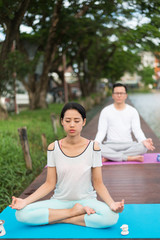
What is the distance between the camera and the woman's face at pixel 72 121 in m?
3.27

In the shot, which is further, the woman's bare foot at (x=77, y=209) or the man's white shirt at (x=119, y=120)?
the man's white shirt at (x=119, y=120)

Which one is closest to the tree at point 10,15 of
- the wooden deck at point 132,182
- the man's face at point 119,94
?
the man's face at point 119,94

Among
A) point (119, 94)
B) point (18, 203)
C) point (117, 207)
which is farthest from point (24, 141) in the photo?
point (117, 207)

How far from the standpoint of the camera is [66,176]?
3.42 meters

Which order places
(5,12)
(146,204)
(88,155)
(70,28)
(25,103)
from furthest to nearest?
(25,103) < (70,28) < (5,12) < (146,204) < (88,155)

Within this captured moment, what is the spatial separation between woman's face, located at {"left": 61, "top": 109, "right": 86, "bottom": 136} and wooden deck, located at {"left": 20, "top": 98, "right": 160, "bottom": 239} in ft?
5.01

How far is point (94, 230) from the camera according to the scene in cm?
345

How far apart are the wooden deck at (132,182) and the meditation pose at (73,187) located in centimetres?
101

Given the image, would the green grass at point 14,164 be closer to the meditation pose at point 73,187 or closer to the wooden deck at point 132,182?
the wooden deck at point 132,182

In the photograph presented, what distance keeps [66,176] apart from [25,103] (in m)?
21.4

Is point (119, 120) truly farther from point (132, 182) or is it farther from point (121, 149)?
point (132, 182)

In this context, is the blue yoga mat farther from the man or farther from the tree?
the tree

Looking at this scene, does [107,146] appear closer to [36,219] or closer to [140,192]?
[140,192]

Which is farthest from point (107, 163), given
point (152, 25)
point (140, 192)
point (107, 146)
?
Answer: point (152, 25)
